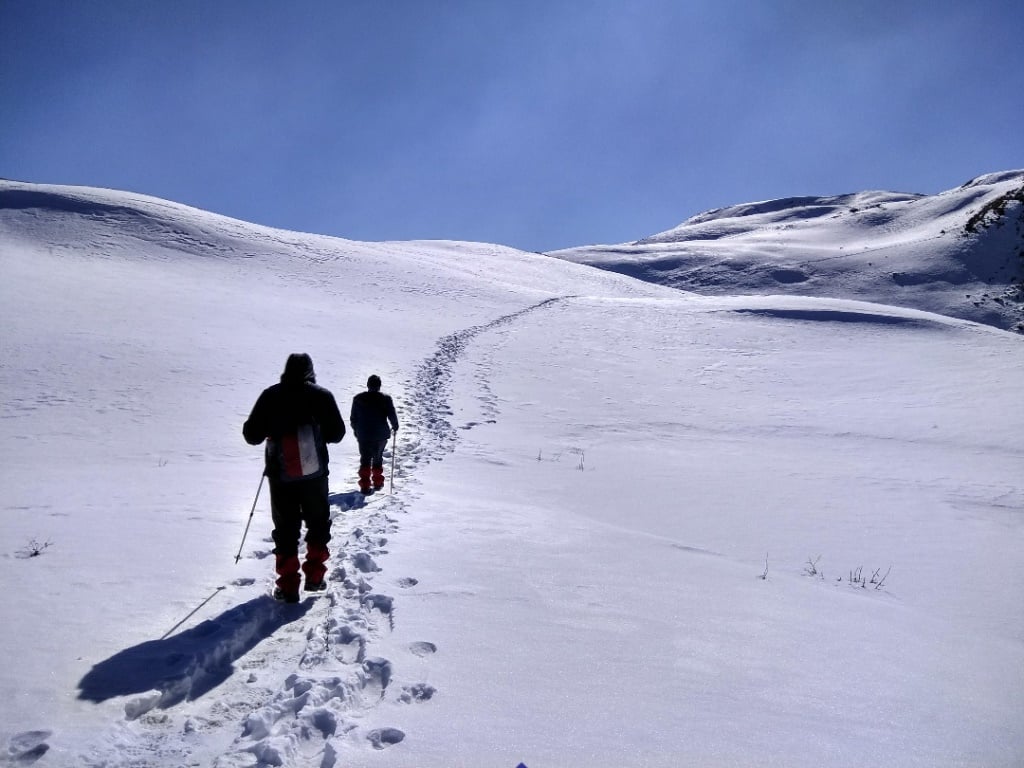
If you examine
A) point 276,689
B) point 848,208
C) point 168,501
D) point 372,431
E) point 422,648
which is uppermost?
point 848,208

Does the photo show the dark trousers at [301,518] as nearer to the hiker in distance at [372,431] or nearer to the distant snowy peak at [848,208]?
the hiker in distance at [372,431]

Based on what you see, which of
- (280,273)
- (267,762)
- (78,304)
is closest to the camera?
(267,762)

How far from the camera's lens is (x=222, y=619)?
Answer: 14.8 feet

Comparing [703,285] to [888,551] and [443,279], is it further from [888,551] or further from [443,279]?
[888,551]

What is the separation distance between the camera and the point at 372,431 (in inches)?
335

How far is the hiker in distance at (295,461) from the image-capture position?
5.02 metres

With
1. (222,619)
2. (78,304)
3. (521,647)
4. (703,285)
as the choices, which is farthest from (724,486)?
(703,285)

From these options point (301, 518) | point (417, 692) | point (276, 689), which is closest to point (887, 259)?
point (301, 518)

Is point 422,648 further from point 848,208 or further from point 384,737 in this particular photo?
point 848,208

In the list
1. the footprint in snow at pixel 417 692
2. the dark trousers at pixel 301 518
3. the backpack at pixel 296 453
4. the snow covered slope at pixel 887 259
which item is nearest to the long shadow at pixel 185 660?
the dark trousers at pixel 301 518

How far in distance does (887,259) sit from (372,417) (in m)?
69.5

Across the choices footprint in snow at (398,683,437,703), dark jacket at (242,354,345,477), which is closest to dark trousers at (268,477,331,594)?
dark jacket at (242,354,345,477)

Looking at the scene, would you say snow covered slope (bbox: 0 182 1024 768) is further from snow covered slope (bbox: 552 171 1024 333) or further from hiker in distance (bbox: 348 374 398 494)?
snow covered slope (bbox: 552 171 1024 333)

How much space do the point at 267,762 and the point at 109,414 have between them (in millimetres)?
10036
